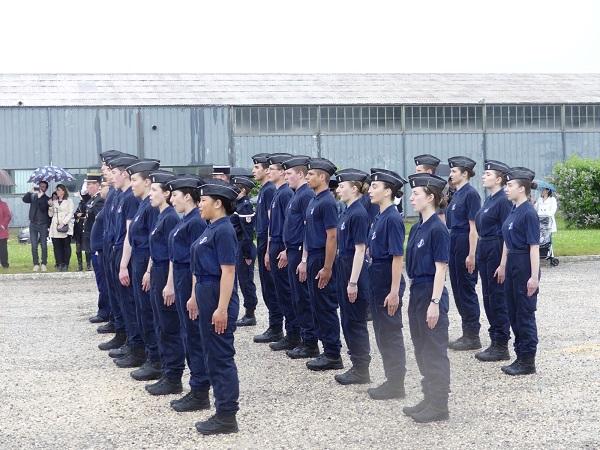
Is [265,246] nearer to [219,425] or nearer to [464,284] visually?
[464,284]

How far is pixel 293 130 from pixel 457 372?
29.3m

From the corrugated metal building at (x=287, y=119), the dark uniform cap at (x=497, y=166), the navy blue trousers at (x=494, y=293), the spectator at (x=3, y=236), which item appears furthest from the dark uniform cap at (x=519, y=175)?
the corrugated metal building at (x=287, y=119)

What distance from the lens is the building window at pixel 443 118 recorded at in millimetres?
39438

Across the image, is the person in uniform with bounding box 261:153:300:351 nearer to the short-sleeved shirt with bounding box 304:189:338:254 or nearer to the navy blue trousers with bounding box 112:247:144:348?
the short-sleeved shirt with bounding box 304:189:338:254

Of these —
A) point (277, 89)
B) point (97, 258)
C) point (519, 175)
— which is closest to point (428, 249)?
point (519, 175)

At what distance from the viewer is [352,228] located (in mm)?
9148

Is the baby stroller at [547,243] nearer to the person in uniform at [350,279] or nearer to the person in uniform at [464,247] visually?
the person in uniform at [464,247]

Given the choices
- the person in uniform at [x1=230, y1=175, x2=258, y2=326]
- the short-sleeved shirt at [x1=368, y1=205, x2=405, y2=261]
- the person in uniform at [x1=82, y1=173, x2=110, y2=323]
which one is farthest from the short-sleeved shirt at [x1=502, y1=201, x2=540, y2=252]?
the person in uniform at [x1=82, y1=173, x2=110, y2=323]

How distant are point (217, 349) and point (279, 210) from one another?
3936mm

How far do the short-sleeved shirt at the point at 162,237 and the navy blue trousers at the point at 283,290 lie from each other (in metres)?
2.58

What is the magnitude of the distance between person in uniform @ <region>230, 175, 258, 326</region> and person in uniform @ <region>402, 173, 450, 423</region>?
485 cm

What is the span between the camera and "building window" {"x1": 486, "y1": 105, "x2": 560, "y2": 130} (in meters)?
40.3

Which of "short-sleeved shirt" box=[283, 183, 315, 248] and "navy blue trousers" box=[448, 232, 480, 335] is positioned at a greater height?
"short-sleeved shirt" box=[283, 183, 315, 248]

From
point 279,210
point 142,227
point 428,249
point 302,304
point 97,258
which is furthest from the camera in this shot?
point 97,258
